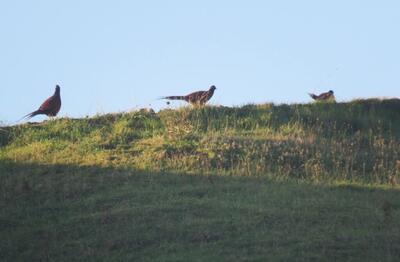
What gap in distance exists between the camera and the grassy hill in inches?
445

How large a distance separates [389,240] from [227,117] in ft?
26.4

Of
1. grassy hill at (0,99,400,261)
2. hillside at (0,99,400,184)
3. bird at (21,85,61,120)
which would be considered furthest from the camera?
bird at (21,85,61,120)

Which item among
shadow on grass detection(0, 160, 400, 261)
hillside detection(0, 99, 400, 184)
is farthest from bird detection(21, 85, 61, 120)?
A: shadow on grass detection(0, 160, 400, 261)

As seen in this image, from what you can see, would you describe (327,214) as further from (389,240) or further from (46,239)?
(46,239)

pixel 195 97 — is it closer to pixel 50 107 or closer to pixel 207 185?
pixel 50 107

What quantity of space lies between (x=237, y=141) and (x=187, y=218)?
476cm

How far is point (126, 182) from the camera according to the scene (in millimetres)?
14625

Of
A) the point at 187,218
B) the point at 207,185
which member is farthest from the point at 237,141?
the point at 187,218

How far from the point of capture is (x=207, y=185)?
14.2 metres

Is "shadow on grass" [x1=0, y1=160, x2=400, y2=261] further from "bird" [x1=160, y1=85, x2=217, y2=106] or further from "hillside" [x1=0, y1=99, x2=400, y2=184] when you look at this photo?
"bird" [x1=160, y1=85, x2=217, y2=106]

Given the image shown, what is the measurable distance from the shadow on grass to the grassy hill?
24 millimetres

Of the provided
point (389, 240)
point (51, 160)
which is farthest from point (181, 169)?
point (389, 240)

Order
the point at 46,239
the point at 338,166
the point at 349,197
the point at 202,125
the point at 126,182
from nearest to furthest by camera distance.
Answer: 1. the point at 46,239
2. the point at 349,197
3. the point at 126,182
4. the point at 338,166
5. the point at 202,125

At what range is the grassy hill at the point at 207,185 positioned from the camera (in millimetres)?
11312
